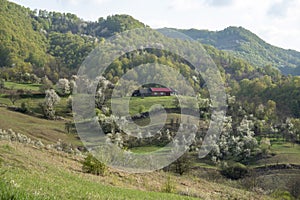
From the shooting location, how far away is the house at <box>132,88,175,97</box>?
418 ft

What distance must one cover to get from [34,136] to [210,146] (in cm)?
3956

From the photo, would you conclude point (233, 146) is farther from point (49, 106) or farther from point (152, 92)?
point (49, 106)

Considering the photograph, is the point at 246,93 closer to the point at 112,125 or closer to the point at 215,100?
the point at 215,100

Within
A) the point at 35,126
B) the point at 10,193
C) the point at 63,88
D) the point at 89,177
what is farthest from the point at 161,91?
the point at 10,193

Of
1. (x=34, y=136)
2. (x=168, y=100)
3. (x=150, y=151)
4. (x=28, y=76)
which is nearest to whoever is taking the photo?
(x=150, y=151)

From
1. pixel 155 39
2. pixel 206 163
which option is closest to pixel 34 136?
pixel 206 163

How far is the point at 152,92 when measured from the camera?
12888 cm

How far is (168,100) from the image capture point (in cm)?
12506

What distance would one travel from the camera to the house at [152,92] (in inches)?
5010

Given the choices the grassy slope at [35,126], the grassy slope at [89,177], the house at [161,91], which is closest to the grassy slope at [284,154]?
the grassy slope at [35,126]

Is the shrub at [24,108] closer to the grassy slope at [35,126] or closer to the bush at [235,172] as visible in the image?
the grassy slope at [35,126]

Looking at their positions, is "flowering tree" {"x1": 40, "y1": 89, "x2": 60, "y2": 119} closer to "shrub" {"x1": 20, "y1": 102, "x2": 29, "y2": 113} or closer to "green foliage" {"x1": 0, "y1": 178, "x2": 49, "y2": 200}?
"shrub" {"x1": 20, "y1": 102, "x2": 29, "y2": 113}

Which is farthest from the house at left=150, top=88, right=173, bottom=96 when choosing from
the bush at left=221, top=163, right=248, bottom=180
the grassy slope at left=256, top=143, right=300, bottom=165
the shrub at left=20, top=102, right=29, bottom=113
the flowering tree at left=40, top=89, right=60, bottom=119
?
the bush at left=221, top=163, right=248, bottom=180

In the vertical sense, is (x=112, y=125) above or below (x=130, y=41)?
below
